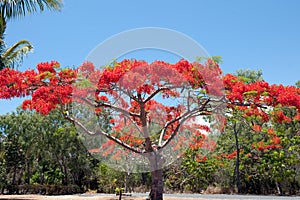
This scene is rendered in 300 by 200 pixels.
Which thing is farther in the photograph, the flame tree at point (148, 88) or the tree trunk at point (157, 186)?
the tree trunk at point (157, 186)

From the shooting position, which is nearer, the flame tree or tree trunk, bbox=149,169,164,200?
the flame tree

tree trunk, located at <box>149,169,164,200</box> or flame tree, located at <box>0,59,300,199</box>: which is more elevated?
flame tree, located at <box>0,59,300,199</box>

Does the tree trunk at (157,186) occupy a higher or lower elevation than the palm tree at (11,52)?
lower

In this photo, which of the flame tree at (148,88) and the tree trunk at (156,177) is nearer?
the flame tree at (148,88)

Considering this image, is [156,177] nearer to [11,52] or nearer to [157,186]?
[157,186]

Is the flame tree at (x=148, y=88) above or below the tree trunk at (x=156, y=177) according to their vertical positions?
above

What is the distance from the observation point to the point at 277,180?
15.4 meters

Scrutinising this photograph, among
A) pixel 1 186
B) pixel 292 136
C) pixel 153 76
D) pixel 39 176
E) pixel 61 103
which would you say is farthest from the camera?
pixel 39 176

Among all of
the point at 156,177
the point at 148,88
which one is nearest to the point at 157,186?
the point at 156,177

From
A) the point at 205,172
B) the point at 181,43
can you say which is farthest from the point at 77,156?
the point at 181,43

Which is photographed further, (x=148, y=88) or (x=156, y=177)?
(x=156, y=177)

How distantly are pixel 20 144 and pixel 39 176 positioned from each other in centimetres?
501

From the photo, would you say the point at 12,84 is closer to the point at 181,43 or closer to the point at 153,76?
the point at 153,76

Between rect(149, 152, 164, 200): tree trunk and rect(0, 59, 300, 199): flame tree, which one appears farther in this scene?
rect(149, 152, 164, 200): tree trunk
